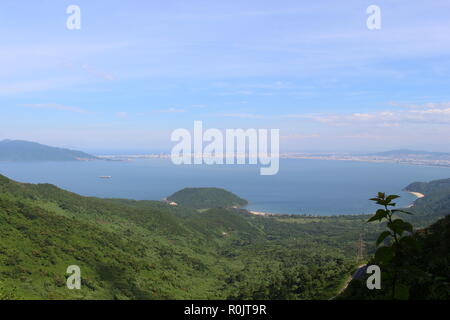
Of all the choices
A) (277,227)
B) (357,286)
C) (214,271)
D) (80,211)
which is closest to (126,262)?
(214,271)

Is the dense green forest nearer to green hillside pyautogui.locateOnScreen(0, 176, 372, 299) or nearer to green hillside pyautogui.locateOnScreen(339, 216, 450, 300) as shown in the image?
green hillside pyautogui.locateOnScreen(0, 176, 372, 299)

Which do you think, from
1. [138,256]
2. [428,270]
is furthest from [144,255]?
[428,270]

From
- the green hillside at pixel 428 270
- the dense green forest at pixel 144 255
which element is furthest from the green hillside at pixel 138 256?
the green hillside at pixel 428 270

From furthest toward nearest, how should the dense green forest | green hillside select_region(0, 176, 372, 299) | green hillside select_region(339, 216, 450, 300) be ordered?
1. green hillside select_region(0, 176, 372, 299)
2. the dense green forest
3. green hillside select_region(339, 216, 450, 300)

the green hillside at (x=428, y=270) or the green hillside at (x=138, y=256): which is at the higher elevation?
the green hillside at (x=428, y=270)

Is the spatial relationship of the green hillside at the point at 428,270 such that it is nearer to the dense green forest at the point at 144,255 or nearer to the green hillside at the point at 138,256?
the dense green forest at the point at 144,255

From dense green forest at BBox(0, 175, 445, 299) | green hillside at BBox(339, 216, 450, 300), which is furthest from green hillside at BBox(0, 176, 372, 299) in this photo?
green hillside at BBox(339, 216, 450, 300)

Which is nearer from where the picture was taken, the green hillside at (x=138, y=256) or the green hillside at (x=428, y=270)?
the green hillside at (x=428, y=270)

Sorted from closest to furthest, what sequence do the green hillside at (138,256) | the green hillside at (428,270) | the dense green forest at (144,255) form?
the green hillside at (428,270) → the dense green forest at (144,255) → the green hillside at (138,256)
